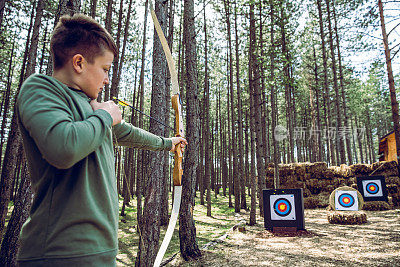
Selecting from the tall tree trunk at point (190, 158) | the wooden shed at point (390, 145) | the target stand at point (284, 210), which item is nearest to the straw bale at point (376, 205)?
the target stand at point (284, 210)

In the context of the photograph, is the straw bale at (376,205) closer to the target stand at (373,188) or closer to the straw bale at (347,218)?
the target stand at (373,188)

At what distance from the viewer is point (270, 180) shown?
12055mm

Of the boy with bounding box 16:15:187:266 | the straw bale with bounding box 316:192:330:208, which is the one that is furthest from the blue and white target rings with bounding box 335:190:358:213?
the boy with bounding box 16:15:187:266

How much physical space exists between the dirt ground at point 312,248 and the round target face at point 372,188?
10.8ft

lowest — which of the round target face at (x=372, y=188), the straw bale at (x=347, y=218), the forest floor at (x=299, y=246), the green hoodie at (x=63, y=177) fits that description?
the forest floor at (x=299, y=246)

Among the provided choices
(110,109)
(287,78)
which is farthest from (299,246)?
(110,109)

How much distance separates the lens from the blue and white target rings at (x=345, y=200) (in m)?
7.72

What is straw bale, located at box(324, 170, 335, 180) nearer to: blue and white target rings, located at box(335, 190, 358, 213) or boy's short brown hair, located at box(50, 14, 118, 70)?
blue and white target rings, located at box(335, 190, 358, 213)

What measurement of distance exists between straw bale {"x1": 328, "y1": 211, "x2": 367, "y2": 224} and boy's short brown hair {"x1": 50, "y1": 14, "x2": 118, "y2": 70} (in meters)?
7.48

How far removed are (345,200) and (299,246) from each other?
168 inches

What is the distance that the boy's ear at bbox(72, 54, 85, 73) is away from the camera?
0.84 metres

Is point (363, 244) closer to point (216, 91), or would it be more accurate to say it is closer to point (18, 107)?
point (18, 107)

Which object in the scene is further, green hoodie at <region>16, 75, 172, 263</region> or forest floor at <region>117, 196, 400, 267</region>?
forest floor at <region>117, 196, 400, 267</region>

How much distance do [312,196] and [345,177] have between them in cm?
166
